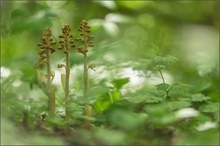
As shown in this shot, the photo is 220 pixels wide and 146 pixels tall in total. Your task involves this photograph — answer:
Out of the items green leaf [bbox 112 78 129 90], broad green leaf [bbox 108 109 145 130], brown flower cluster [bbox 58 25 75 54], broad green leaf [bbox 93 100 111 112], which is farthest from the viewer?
green leaf [bbox 112 78 129 90]

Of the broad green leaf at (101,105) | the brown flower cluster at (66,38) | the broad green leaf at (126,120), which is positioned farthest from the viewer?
the broad green leaf at (101,105)

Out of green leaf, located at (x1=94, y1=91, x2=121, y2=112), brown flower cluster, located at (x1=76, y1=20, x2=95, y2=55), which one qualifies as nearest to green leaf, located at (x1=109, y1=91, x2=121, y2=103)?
green leaf, located at (x1=94, y1=91, x2=121, y2=112)

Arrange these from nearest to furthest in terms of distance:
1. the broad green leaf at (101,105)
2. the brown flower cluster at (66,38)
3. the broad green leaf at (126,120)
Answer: the broad green leaf at (126,120) < the brown flower cluster at (66,38) < the broad green leaf at (101,105)

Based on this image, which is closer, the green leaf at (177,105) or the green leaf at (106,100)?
the green leaf at (177,105)

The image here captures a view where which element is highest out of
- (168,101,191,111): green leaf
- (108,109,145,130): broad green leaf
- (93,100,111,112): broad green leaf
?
(93,100,111,112): broad green leaf

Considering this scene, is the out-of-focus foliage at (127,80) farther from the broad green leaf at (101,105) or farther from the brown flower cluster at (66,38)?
the brown flower cluster at (66,38)

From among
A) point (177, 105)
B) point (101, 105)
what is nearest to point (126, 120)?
point (177, 105)

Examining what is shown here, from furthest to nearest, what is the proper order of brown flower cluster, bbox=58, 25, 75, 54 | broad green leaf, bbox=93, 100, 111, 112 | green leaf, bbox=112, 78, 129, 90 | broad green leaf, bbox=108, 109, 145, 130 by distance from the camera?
green leaf, bbox=112, 78, 129, 90 < broad green leaf, bbox=93, 100, 111, 112 < brown flower cluster, bbox=58, 25, 75, 54 < broad green leaf, bbox=108, 109, 145, 130

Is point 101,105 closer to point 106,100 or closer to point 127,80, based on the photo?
point 106,100

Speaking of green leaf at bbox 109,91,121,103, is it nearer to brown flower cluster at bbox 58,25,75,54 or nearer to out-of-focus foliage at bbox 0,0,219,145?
out-of-focus foliage at bbox 0,0,219,145

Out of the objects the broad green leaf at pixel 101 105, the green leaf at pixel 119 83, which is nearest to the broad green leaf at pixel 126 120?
the broad green leaf at pixel 101 105
